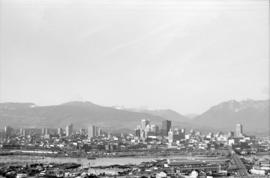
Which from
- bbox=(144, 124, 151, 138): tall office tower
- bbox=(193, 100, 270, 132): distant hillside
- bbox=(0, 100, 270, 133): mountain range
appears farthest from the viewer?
bbox=(193, 100, 270, 132): distant hillside

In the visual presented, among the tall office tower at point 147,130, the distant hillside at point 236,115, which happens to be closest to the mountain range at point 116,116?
the distant hillside at point 236,115

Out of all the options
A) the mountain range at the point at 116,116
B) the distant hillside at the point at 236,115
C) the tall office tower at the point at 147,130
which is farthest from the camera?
the distant hillside at the point at 236,115

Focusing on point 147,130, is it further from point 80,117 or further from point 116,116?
point 116,116

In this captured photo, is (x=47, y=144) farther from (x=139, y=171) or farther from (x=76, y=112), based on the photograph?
(x=76, y=112)

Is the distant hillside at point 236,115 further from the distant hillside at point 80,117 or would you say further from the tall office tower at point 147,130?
the tall office tower at point 147,130

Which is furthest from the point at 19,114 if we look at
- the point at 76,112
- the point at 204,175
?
the point at 204,175

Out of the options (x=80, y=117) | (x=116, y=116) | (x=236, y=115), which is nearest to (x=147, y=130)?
(x=80, y=117)

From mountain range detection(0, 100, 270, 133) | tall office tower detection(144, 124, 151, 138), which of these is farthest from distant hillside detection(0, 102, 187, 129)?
tall office tower detection(144, 124, 151, 138)

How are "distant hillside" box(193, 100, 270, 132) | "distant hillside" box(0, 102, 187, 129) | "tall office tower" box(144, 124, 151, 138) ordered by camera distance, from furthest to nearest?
"distant hillside" box(193, 100, 270, 132), "distant hillside" box(0, 102, 187, 129), "tall office tower" box(144, 124, 151, 138)

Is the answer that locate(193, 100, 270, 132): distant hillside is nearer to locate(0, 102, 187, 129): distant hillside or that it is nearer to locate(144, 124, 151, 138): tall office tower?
locate(0, 102, 187, 129): distant hillside
